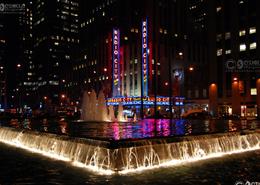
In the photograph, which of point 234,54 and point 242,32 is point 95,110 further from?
point 242,32

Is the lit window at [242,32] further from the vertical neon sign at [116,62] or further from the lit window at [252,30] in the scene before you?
the vertical neon sign at [116,62]

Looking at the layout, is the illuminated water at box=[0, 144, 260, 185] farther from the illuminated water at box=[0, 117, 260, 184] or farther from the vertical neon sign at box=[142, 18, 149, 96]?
the vertical neon sign at box=[142, 18, 149, 96]

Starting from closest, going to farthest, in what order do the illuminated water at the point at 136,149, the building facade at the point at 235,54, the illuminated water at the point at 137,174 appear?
the illuminated water at the point at 137,174
the illuminated water at the point at 136,149
the building facade at the point at 235,54

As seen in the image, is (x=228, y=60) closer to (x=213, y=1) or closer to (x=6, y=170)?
(x=213, y=1)

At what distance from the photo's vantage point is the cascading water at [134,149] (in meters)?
12.7

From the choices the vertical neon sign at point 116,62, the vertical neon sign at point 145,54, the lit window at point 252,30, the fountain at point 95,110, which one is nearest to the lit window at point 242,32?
the lit window at point 252,30

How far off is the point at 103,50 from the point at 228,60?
4982 centimetres

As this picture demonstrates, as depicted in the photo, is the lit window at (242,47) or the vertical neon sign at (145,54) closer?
the lit window at (242,47)

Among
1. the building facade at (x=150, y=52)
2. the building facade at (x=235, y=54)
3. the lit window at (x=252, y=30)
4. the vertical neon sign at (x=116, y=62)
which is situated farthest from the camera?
the vertical neon sign at (x=116, y=62)

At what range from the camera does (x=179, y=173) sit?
40.5 ft

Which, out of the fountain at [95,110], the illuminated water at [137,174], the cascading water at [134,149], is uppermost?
the fountain at [95,110]

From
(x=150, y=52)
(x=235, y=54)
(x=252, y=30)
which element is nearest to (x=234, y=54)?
(x=235, y=54)

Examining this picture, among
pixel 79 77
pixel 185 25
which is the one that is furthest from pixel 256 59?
pixel 79 77

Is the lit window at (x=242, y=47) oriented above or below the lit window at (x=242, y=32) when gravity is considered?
below
